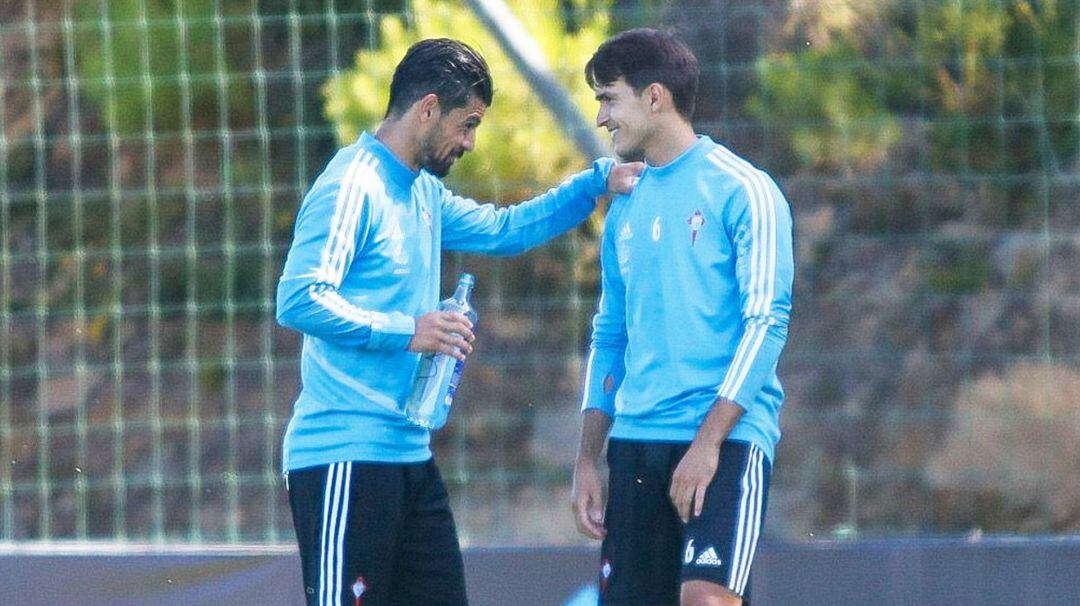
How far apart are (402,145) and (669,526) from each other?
100 cm

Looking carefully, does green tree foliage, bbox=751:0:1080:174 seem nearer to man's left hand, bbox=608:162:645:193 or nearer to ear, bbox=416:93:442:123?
man's left hand, bbox=608:162:645:193

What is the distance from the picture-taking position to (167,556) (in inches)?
198

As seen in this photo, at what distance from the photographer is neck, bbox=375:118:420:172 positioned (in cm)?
372

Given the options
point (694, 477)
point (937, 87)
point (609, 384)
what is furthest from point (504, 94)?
point (694, 477)

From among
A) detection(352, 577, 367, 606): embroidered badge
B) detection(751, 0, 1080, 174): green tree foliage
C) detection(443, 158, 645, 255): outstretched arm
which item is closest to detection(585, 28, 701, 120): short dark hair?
detection(443, 158, 645, 255): outstretched arm

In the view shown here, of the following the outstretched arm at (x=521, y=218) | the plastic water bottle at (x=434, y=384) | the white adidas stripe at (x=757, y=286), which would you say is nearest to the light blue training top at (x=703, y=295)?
the white adidas stripe at (x=757, y=286)

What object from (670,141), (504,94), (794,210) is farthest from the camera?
(794,210)

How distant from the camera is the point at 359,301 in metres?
3.63

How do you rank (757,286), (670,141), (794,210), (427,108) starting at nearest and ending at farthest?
(757,286) < (670,141) < (427,108) < (794,210)

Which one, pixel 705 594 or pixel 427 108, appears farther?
pixel 427 108

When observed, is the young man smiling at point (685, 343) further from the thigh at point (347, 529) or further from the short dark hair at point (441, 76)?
the thigh at point (347, 529)

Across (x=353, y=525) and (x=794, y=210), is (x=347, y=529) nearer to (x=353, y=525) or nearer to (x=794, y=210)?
(x=353, y=525)

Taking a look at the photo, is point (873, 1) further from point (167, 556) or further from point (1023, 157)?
point (167, 556)

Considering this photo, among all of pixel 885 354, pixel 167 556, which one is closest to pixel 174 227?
pixel 167 556
